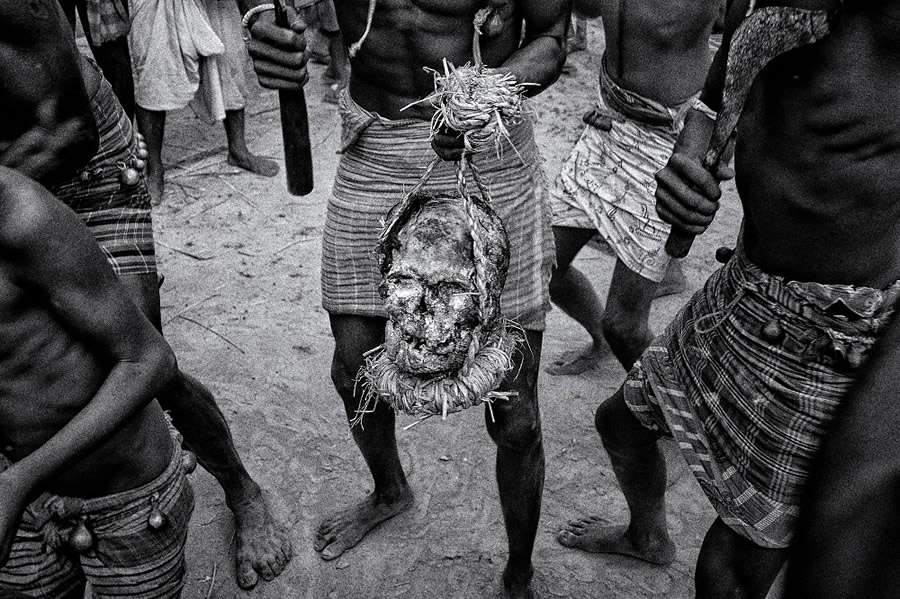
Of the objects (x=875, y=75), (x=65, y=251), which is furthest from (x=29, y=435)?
(x=875, y=75)

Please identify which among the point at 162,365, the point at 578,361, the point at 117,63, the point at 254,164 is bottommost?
the point at 254,164

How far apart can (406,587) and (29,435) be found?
4.85ft

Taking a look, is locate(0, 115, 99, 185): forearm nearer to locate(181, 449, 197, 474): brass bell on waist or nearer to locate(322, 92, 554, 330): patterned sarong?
locate(322, 92, 554, 330): patterned sarong

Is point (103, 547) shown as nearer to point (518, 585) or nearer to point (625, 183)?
point (518, 585)

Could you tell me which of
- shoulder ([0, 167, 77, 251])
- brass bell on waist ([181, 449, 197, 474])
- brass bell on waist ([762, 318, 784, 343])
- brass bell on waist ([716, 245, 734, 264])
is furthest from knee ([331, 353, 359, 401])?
brass bell on waist ([762, 318, 784, 343])

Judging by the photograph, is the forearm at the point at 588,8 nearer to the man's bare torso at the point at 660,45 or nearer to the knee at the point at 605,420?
the man's bare torso at the point at 660,45

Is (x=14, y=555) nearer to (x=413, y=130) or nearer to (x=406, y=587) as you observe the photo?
(x=406, y=587)

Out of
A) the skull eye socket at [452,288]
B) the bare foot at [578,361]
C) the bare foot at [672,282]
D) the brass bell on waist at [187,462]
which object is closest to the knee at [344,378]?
the brass bell on waist at [187,462]

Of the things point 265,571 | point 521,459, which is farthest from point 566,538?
point 265,571

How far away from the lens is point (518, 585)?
9.79 ft

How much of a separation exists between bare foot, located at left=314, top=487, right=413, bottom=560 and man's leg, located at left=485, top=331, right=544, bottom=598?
57cm

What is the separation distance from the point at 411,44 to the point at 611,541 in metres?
1.95

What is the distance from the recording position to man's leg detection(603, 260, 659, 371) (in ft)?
11.9

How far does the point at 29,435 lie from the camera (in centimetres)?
220
